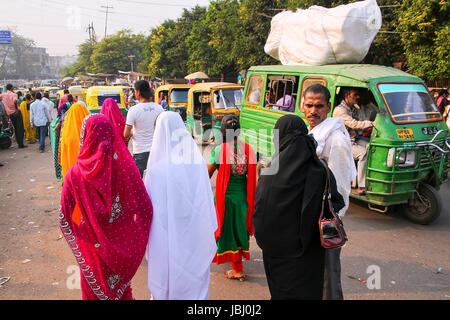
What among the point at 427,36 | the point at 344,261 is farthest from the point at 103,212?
the point at 427,36

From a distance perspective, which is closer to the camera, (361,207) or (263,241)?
(263,241)

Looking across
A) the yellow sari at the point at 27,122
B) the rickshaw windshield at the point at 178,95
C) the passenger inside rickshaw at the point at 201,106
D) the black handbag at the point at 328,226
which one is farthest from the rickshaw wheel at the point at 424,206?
the yellow sari at the point at 27,122

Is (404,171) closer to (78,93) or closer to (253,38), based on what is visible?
(253,38)

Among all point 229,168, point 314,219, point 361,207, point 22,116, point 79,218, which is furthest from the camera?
point 22,116

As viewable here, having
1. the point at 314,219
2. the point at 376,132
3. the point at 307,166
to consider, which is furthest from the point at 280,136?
the point at 376,132

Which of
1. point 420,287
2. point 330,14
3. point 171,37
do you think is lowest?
point 420,287

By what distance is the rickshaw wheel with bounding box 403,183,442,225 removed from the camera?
469 centimetres

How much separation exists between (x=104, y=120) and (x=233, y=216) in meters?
1.64

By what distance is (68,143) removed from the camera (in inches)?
179

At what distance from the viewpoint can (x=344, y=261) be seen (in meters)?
3.88

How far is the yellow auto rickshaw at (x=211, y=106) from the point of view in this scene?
9.80 m

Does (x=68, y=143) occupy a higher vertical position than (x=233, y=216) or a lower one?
higher

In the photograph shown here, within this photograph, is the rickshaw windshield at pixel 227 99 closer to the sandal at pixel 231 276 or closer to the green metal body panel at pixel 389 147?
the green metal body panel at pixel 389 147

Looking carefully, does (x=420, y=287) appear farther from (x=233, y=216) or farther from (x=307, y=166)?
(x=307, y=166)
